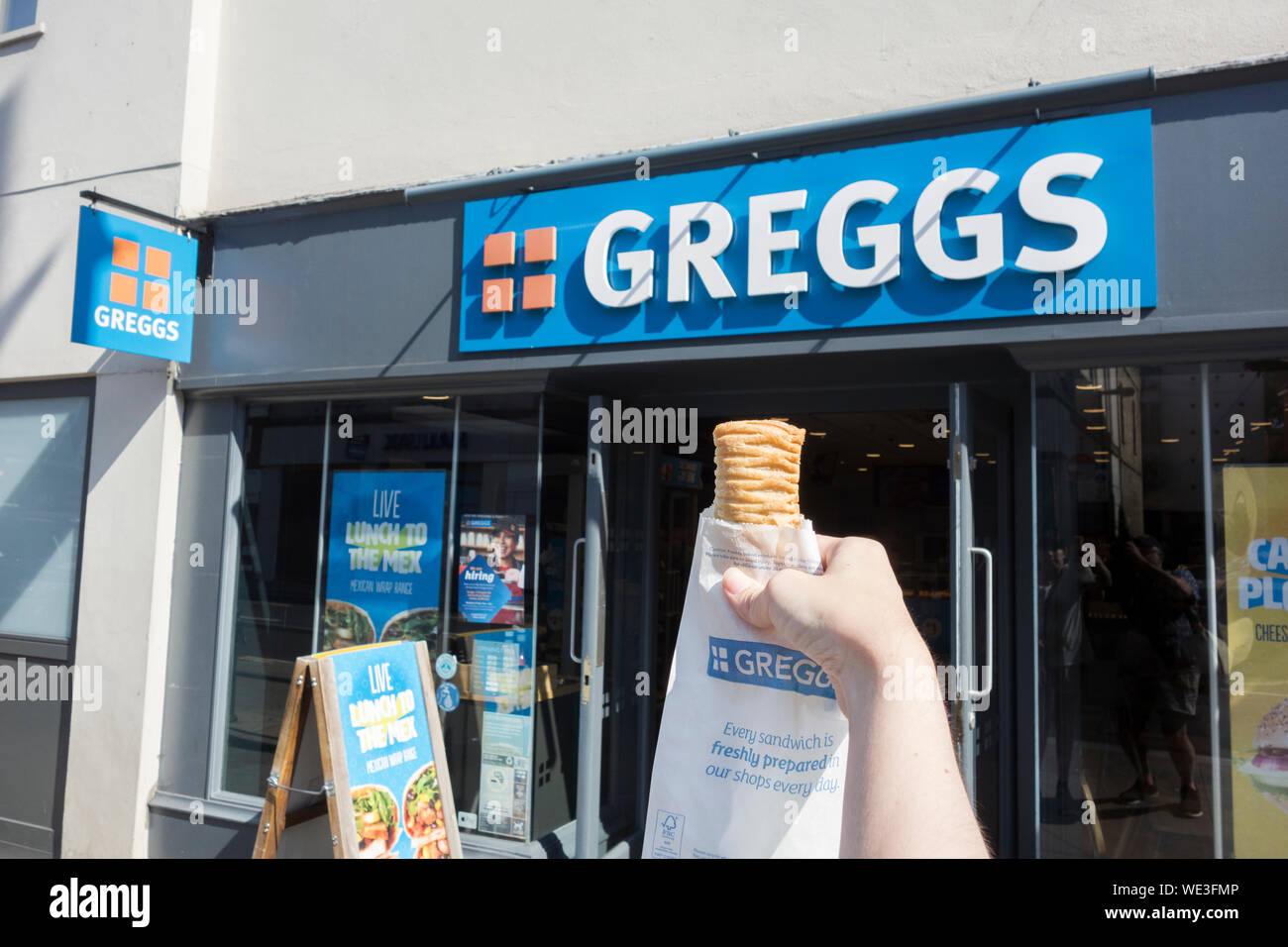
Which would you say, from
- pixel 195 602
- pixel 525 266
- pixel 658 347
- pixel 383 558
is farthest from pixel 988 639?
pixel 195 602

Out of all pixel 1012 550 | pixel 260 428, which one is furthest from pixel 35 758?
pixel 1012 550

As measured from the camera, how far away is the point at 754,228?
4.63 meters

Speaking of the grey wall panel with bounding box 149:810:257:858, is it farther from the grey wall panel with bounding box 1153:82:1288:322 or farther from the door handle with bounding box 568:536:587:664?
the grey wall panel with bounding box 1153:82:1288:322

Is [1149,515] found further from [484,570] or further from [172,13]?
[172,13]

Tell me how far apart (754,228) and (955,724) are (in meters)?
2.74

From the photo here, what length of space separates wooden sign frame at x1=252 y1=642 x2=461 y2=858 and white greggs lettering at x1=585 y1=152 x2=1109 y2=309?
2598 millimetres

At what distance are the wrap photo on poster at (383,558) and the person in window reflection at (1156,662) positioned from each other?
13.0 ft

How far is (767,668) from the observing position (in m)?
2.04

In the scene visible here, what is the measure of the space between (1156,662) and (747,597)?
2969 mm

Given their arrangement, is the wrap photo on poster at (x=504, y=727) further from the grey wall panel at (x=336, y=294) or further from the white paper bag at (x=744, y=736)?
the white paper bag at (x=744, y=736)

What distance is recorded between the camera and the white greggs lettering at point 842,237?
13.1 feet

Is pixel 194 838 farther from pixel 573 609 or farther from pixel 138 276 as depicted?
pixel 138 276

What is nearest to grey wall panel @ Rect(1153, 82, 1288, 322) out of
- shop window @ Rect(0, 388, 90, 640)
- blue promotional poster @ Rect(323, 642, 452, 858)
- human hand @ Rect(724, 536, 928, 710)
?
human hand @ Rect(724, 536, 928, 710)

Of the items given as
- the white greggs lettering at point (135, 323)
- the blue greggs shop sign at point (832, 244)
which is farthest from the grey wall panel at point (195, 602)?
the blue greggs shop sign at point (832, 244)
